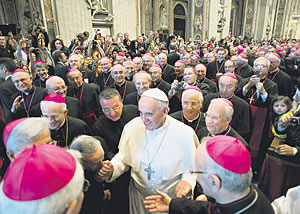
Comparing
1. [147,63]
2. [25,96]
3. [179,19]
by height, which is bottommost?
[25,96]

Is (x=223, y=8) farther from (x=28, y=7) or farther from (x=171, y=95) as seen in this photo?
(x=171, y=95)

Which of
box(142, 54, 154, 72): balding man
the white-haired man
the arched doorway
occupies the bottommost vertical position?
the white-haired man

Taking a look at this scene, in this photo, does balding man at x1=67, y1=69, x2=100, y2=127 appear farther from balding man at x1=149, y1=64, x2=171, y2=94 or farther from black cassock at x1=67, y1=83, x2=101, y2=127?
balding man at x1=149, y1=64, x2=171, y2=94

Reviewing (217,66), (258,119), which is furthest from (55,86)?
(217,66)

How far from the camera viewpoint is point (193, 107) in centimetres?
264

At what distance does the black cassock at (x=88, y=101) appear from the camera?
3863 millimetres

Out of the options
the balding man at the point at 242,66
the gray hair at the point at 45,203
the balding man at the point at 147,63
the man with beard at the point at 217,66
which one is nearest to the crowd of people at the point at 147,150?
the gray hair at the point at 45,203

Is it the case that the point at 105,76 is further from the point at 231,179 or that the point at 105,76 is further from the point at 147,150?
the point at 231,179

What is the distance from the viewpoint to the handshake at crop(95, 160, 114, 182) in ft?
5.58

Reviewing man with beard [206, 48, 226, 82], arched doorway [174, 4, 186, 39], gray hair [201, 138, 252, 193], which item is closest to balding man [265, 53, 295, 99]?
man with beard [206, 48, 226, 82]

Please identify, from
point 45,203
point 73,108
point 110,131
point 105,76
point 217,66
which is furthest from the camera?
point 217,66

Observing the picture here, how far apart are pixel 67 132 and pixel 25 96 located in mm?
1580

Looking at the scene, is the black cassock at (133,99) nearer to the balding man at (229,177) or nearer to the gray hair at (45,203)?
the balding man at (229,177)

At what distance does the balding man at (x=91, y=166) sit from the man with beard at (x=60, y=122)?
0.79 metres
